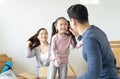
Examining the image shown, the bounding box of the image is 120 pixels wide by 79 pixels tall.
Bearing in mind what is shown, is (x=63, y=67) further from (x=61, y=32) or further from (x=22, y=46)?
(x=22, y=46)

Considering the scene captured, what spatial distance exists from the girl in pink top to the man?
98 cm

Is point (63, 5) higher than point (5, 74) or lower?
higher

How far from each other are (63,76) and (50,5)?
100 centimetres

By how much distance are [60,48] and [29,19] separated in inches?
30.2

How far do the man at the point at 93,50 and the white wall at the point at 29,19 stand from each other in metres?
1.63

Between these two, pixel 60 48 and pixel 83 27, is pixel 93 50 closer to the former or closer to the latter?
pixel 83 27

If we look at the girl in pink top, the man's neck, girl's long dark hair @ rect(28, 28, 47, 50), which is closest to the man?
the man's neck

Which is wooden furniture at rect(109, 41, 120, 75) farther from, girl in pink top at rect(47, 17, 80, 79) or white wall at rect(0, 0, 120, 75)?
girl in pink top at rect(47, 17, 80, 79)

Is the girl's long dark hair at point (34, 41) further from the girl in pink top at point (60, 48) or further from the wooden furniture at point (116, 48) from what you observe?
the wooden furniture at point (116, 48)

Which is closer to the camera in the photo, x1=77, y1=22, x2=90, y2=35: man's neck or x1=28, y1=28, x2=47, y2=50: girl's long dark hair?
x1=77, y1=22, x2=90, y2=35: man's neck

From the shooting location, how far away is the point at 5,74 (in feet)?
7.93

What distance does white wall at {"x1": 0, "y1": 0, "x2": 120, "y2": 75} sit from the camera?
9.42 feet

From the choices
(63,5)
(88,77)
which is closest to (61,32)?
(63,5)

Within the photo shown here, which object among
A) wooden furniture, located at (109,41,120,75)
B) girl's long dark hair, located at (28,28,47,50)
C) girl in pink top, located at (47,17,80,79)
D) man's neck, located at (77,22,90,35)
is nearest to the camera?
man's neck, located at (77,22,90,35)
